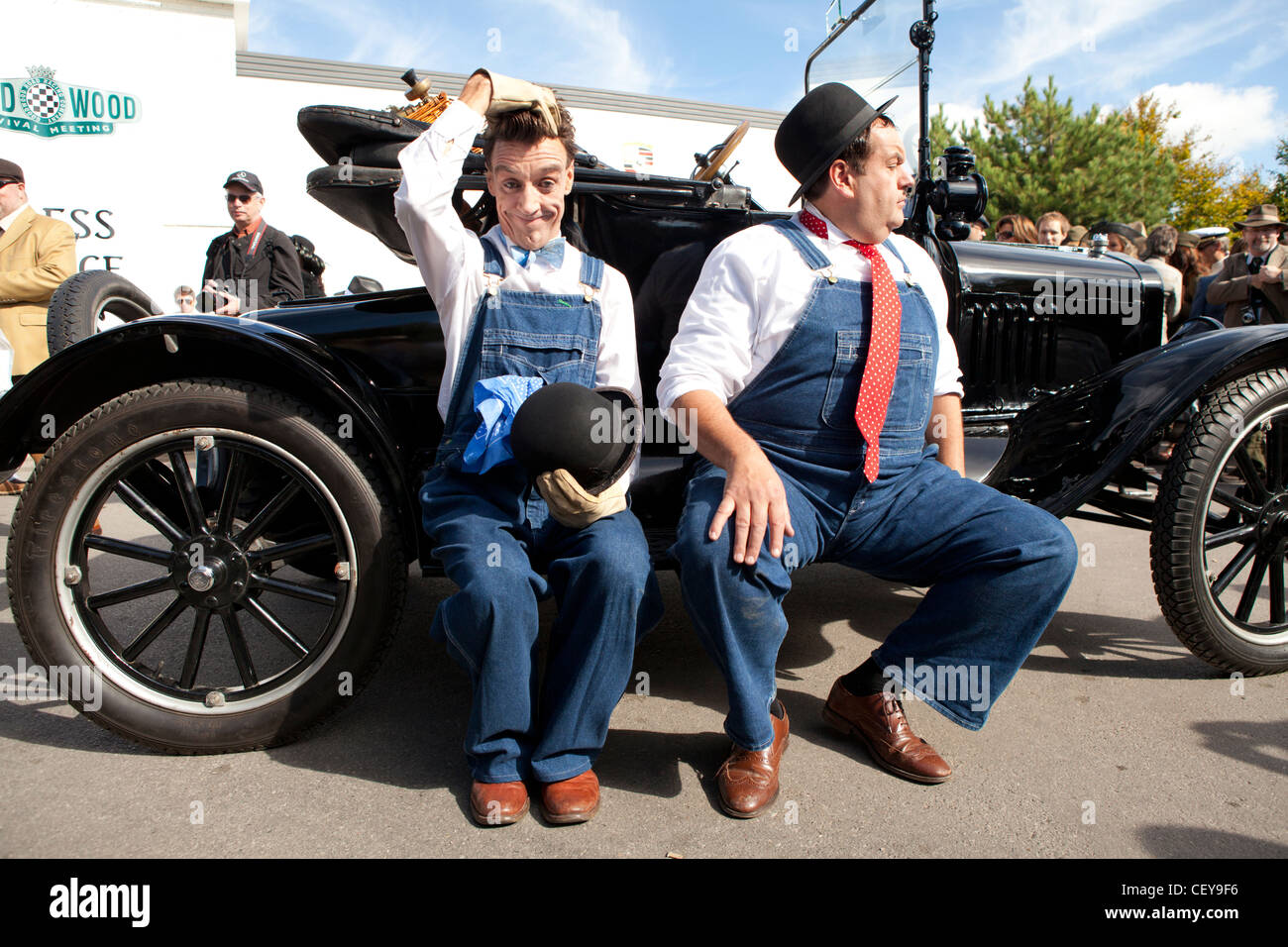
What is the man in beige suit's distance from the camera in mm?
4125

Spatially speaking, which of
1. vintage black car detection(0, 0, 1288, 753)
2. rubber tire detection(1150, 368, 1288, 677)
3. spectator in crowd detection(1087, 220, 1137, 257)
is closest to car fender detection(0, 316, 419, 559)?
vintage black car detection(0, 0, 1288, 753)

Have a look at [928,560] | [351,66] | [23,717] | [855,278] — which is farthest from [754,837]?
[351,66]

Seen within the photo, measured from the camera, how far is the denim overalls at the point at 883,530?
73.8 inches

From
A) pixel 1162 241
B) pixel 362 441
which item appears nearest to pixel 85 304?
pixel 362 441

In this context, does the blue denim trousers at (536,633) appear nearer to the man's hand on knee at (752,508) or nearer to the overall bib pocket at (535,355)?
the man's hand on knee at (752,508)

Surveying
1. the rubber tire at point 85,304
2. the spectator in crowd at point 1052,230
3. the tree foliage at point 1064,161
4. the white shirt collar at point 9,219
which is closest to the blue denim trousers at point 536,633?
the rubber tire at point 85,304

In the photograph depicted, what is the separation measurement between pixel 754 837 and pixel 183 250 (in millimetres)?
9712

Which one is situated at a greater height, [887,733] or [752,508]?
[752,508]

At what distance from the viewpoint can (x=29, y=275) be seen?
13.5 ft

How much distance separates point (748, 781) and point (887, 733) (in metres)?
0.44

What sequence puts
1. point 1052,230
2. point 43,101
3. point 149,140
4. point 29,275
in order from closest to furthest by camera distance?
1. point 29,275
2. point 1052,230
3. point 43,101
4. point 149,140

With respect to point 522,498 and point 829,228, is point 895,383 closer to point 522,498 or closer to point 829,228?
point 829,228
